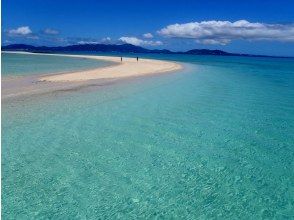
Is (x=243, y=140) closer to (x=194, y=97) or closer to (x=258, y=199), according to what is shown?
(x=258, y=199)

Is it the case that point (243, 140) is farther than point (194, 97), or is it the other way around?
point (194, 97)

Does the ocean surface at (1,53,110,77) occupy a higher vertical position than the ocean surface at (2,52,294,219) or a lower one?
lower

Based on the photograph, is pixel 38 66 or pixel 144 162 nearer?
pixel 144 162

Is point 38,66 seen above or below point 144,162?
below

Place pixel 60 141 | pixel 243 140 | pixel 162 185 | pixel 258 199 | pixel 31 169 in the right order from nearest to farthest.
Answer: pixel 258 199 → pixel 162 185 → pixel 31 169 → pixel 60 141 → pixel 243 140

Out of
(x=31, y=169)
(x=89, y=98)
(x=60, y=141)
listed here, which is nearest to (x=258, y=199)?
(x=31, y=169)

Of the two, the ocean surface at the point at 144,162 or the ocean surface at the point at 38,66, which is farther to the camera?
the ocean surface at the point at 38,66

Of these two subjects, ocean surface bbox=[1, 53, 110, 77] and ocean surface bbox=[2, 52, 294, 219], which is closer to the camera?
ocean surface bbox=[2, 52, 294, 219]

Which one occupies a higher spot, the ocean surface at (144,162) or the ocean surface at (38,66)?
the ocean surface at (144,162)
